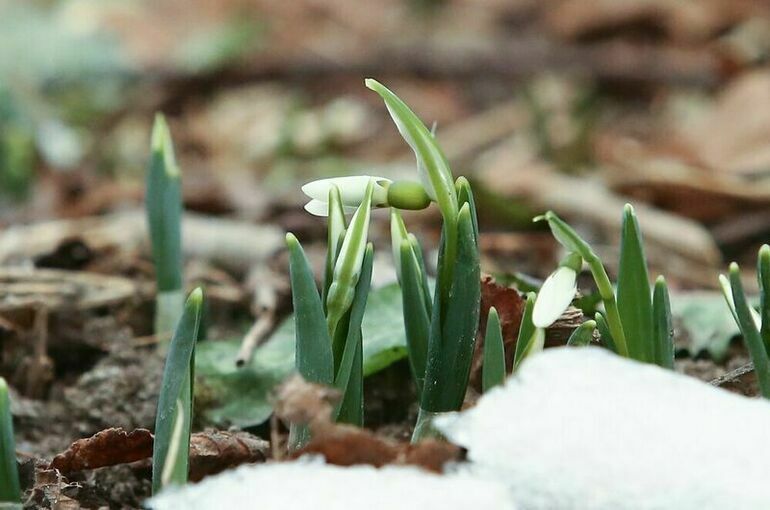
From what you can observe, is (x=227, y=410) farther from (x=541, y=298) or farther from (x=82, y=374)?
(x=541, y=298)

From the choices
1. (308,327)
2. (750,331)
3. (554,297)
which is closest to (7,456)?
(308,327)

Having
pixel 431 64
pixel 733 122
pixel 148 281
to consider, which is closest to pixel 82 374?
pixel 148 281

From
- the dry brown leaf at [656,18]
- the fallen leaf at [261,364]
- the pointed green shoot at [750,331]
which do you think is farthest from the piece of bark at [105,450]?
the dry brown leaf at [656,18]

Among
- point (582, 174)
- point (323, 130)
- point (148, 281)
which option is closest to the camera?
point (148, 281)

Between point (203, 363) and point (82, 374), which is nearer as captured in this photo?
point (203, 363)

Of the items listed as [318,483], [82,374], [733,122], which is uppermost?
[733,122]

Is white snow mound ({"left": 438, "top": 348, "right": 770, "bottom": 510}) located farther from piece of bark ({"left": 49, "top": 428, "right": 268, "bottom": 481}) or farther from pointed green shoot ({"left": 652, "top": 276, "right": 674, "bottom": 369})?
piece of bark ({"left": 49, "top": 428, "right": 268, "bottom": 481})

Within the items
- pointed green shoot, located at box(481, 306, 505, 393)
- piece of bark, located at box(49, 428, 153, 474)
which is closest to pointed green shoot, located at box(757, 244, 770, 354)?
pointed green shoot, located at box(481, 306, 505, 393)
